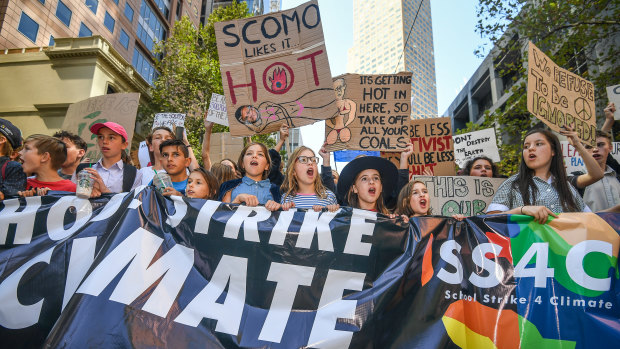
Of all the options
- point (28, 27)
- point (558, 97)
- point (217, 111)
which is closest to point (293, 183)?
point (217, 111)

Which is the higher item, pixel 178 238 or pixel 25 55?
pixel 25 55

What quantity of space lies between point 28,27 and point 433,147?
21.8m

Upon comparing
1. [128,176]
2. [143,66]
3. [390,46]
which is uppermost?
[390,46]

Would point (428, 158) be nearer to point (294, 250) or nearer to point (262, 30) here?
point (262, 30)

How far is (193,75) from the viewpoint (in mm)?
17875

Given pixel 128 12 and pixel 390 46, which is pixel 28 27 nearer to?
pixel 128 12

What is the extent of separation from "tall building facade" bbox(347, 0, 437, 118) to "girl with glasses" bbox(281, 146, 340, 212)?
230ft

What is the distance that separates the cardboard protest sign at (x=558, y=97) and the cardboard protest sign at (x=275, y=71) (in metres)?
2.18

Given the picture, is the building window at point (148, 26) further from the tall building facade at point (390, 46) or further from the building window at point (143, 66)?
the tall building facade at point (390, 46)

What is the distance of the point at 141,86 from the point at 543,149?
22.8 m

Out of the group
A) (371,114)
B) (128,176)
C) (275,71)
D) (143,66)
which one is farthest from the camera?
(143,66)

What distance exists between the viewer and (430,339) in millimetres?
2082

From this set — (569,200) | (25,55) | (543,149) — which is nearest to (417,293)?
(569,200)

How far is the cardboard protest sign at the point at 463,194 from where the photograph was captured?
4492 millimetres
